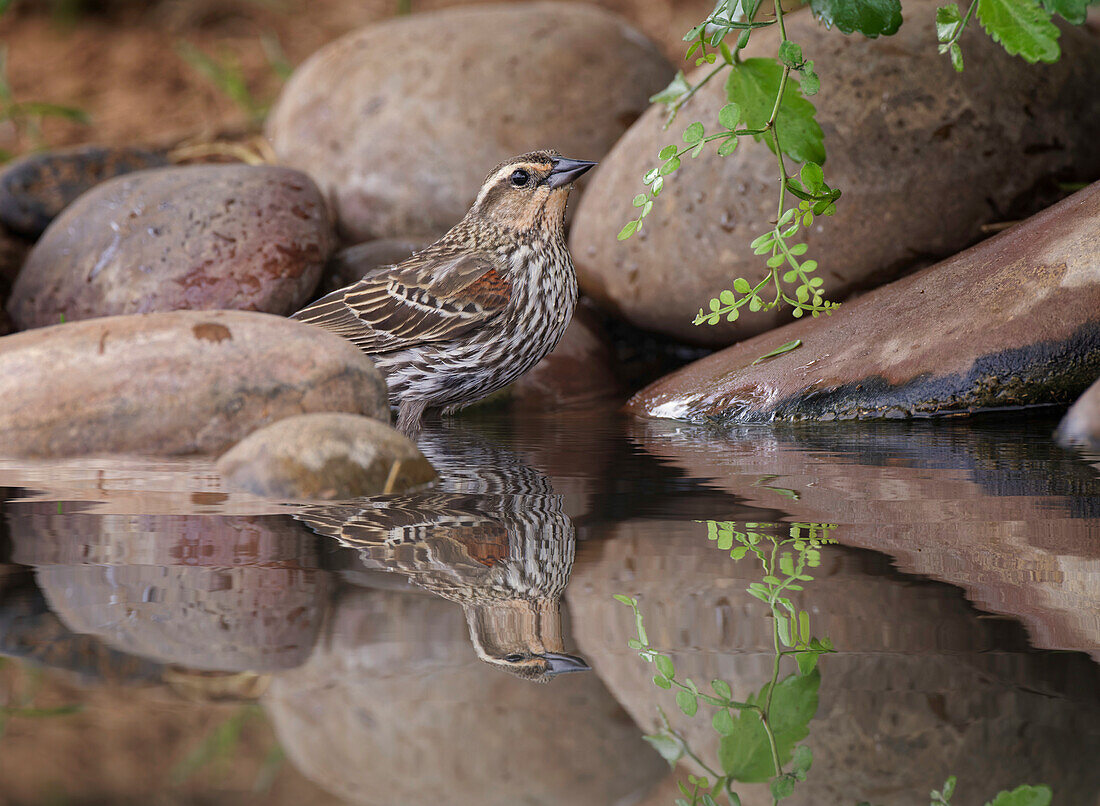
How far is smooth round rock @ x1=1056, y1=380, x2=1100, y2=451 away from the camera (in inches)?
103

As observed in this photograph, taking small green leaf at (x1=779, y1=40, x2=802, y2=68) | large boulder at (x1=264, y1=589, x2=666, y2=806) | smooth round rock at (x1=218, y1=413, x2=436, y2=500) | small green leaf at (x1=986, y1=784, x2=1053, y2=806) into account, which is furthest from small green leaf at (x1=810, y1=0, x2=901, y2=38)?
small green leaf at (x1=986, y1=784, x2=1053, y2=806)

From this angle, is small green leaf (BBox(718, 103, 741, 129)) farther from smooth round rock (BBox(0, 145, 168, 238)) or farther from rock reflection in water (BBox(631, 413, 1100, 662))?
smooth round rock (BBox(0, 145, 168, 238))

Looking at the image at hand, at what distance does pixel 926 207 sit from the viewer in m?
4.43

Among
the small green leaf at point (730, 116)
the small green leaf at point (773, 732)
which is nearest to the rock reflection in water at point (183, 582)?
the small green leaf at point (773, 732)

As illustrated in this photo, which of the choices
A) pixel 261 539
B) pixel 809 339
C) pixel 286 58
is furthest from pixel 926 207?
pixel 286 58

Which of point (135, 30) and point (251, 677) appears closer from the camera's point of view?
point (251, 677)

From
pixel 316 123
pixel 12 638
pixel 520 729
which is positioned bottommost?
pixel 520 729

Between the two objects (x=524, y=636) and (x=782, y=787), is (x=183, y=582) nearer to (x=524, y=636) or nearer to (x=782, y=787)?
(x=524, y=636)

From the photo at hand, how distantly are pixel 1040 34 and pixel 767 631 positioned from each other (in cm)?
174

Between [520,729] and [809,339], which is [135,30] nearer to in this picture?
[809,339]

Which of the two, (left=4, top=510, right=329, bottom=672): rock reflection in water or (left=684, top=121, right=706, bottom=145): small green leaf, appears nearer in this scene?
(left=4, top=510, right=329, bottom=672): rock reflection in water

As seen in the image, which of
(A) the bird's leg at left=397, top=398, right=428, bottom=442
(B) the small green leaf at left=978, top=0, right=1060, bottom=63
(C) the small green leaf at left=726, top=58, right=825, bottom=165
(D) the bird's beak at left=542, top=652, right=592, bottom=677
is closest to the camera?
(D) the bird's beak at left=542, top=652, right=592, bottom=677

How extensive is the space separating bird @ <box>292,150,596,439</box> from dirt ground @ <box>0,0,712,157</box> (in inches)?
222

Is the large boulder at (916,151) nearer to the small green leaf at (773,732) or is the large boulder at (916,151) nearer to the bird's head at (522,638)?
the bird's head at (522,638)
